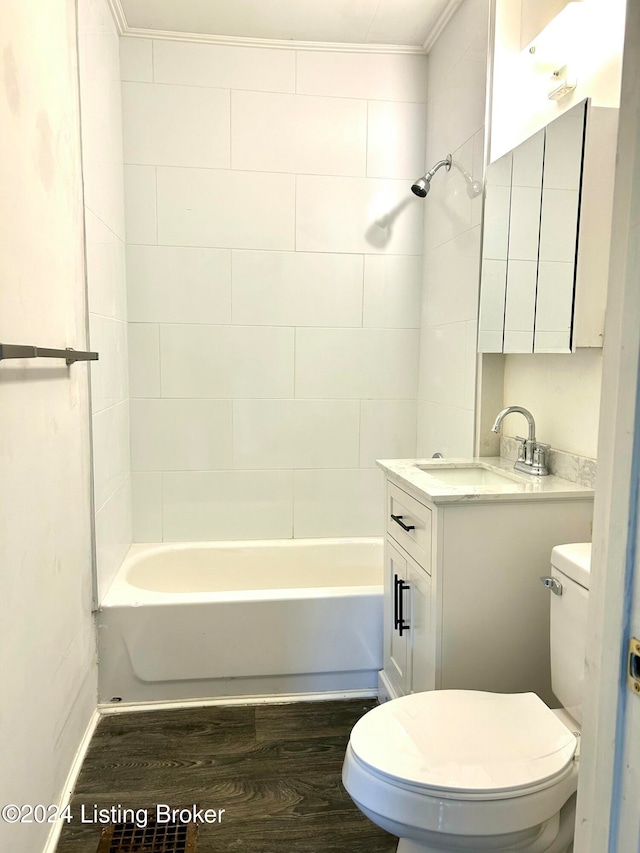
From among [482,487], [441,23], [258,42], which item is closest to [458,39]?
[441,23]

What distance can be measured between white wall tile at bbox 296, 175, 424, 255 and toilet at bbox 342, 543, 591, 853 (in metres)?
1.83

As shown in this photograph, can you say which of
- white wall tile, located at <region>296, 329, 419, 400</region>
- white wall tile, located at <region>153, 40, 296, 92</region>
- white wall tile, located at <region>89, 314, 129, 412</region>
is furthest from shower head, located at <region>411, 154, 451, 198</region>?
white wall tile, located at <region>89, 314, 129, 412</region>

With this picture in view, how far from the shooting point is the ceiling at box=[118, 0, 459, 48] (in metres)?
2.39

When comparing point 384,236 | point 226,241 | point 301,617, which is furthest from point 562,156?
point 301,617

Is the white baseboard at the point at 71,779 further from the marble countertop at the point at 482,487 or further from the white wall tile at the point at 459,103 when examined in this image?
the white wall tile at the point at 459,103

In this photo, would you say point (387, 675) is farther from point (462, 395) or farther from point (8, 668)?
point (8, 668)

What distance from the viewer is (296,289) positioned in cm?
281

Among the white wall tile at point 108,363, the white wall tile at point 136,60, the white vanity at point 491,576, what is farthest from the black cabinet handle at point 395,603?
the white wall tile at point 136,60

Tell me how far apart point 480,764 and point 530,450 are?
104 centimetres

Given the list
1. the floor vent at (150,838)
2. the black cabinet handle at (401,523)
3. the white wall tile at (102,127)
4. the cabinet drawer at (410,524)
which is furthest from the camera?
the white wall tile at (102,127)

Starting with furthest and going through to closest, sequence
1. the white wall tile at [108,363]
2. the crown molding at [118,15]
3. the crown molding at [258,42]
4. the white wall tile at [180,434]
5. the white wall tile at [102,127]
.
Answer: the white wall tile at [180,434] → the crown molding at [258,42] → the crown molding at [118,15] → the white wall tile at [108,363] → the white wall tile at [102,127]

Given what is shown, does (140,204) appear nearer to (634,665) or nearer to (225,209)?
(225,209)

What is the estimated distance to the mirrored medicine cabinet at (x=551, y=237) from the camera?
1670 mm

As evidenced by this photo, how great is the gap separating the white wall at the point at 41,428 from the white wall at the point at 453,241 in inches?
55.2
